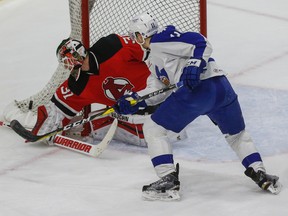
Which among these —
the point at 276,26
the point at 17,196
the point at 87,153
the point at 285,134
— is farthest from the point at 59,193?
the point at 276,26

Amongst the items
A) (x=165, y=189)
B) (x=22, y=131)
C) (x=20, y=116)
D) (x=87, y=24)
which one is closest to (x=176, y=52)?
(x=165, y=189)

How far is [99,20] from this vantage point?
521 centimetres

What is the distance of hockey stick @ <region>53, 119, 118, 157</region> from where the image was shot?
188 inches

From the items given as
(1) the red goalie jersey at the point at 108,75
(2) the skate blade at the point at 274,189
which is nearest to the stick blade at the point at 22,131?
(1) the red goalie jersey at the point at 108,75

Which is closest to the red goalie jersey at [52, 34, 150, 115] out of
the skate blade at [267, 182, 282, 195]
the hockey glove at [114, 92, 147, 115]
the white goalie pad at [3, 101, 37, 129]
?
the white goalie pad at [3, 101, 37, 129]

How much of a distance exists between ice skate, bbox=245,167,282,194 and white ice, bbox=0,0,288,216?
33mm

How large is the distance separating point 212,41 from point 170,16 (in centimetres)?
101

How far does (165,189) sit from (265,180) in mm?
395

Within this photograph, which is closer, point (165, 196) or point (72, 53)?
point (165, 196)

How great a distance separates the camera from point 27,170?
4.67m

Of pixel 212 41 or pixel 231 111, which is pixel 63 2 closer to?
pixel 212 41

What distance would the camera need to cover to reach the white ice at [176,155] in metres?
4.18

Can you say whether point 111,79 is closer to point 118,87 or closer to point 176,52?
point 118,87

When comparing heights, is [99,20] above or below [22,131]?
above
